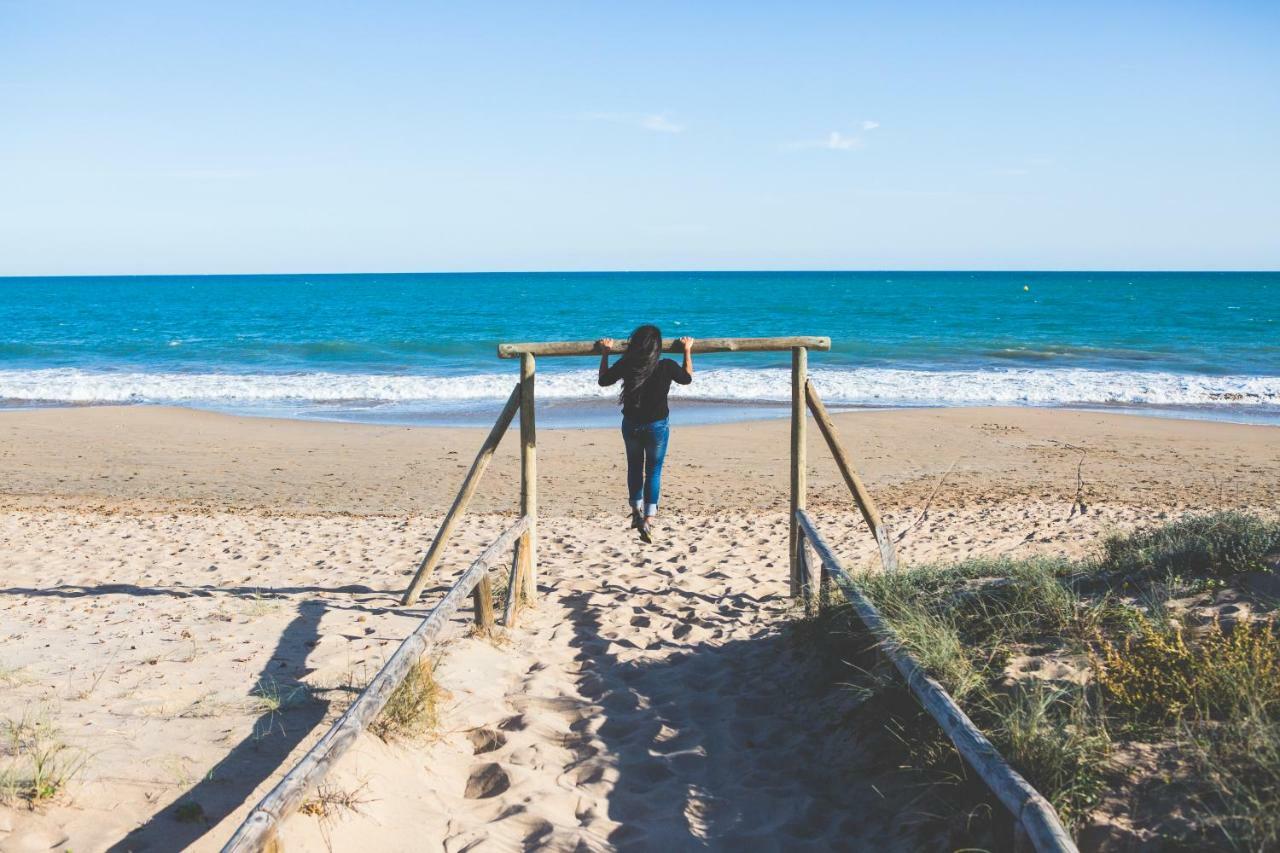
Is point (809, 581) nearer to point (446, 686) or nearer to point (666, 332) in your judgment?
point (446, 686)

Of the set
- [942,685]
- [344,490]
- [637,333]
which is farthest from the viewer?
[344,490]

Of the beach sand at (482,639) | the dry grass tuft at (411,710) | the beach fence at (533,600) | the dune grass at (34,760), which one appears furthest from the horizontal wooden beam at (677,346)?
the dune grass at (34,760)

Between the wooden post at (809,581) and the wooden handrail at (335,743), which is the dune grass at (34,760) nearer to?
the wooden handrail at (335,743)

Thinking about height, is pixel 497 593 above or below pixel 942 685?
below

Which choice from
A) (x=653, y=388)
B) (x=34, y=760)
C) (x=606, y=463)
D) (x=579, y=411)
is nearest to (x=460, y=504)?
(x=653, y=388)

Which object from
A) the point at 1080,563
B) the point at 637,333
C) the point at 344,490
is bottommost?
the point at 344,490

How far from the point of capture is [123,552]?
9031mm

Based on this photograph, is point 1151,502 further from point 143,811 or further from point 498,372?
point 498,372

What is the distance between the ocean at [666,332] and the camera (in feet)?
73.9

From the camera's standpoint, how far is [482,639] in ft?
20.7

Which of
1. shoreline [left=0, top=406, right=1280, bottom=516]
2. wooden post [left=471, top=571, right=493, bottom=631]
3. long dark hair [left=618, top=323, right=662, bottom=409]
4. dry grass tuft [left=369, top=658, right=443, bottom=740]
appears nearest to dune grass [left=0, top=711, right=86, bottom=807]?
dry grass tuft [left=369, top=658, right=443, bottom=740]

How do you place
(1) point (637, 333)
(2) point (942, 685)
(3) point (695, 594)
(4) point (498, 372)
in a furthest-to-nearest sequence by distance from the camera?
1. (4) point (498, 372)
2. (3) point (695, 594)
3. (1) point (637, 333)
4. (2) point (942, 685)

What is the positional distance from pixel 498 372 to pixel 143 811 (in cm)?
2501

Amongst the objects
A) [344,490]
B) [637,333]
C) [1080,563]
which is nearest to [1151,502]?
[1080,563]
